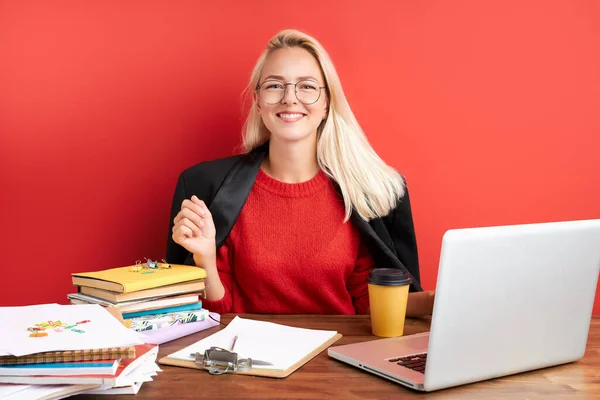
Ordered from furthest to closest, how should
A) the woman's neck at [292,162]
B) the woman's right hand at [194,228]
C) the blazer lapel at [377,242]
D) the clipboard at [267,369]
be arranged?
the woman's neck at [292,162]
the blazer lapel at [377,242]
the woman's right hand at [194,228]
the clipboard at [267,369]

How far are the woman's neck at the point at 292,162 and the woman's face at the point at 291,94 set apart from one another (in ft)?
0.13

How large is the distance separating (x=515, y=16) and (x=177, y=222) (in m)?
1.41

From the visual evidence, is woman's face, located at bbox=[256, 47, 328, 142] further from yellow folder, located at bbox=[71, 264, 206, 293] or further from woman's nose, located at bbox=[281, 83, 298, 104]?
yellow folder, located at bbox=[71, 264, 206, 293]

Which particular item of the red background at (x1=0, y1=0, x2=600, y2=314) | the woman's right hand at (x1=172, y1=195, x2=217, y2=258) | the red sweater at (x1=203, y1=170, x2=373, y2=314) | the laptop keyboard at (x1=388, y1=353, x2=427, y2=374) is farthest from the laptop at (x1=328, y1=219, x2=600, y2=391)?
the red background at (x1=0, y1=0, x2=600, y2=314)

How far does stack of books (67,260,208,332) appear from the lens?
1489 mm

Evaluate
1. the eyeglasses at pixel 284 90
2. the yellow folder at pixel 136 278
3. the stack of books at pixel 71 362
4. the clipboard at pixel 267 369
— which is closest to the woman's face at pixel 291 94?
the eyeglasses at pixel 284 90

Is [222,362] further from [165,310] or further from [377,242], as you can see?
[377,242]

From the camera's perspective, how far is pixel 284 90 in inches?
87.8

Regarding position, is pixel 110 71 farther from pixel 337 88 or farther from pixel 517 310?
pixel 517 310

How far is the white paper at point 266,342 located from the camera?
1.33 meters

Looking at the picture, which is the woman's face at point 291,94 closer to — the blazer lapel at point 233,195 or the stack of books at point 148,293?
the blazer lapel at point 233,195

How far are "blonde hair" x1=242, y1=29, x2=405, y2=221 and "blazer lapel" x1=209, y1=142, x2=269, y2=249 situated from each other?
0.19 metres

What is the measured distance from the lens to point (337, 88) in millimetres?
2271

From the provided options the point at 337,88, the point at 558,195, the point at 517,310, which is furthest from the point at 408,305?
the point at 558,195
